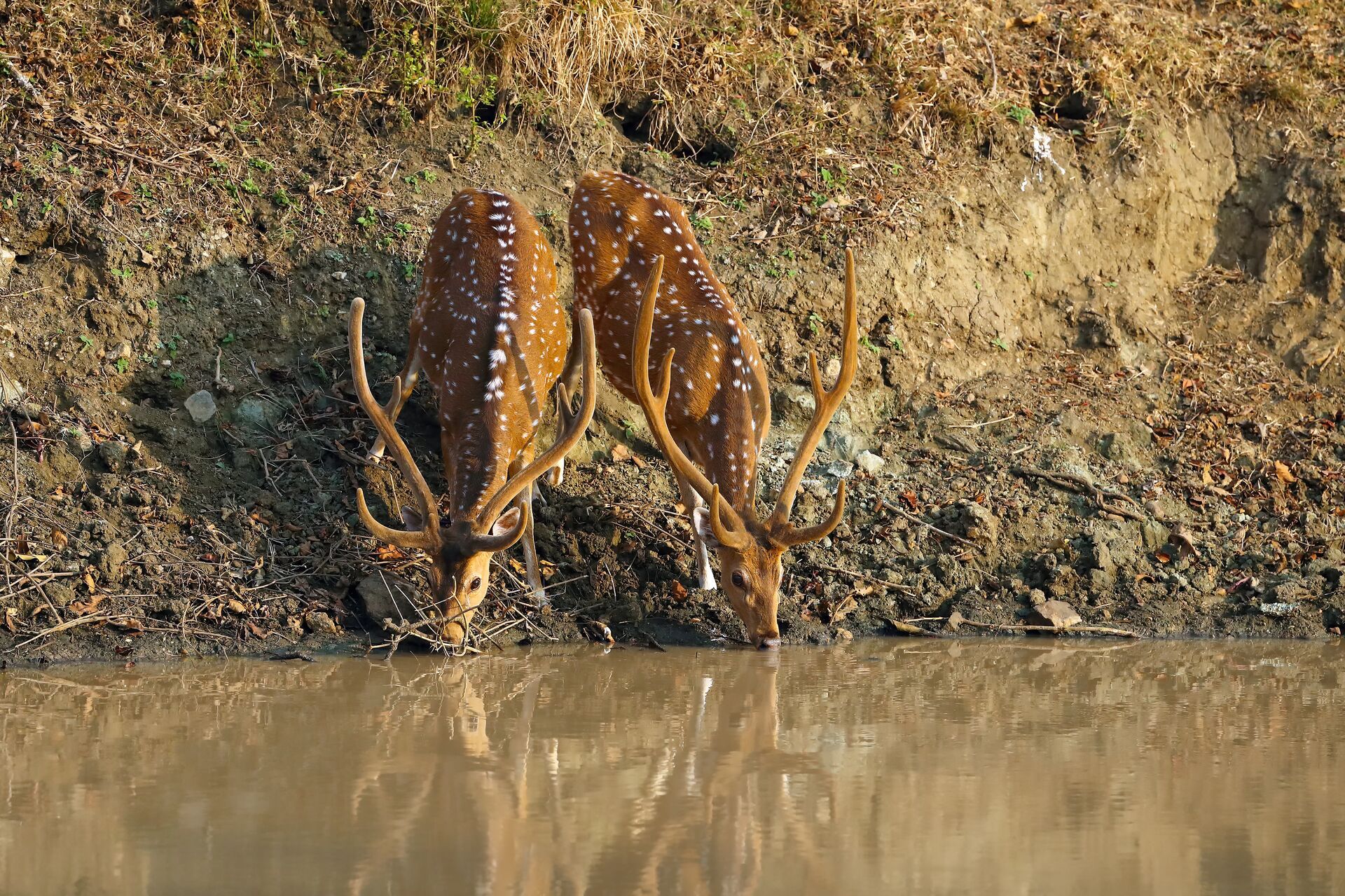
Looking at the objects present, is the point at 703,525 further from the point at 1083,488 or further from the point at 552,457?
the point at 1083,488

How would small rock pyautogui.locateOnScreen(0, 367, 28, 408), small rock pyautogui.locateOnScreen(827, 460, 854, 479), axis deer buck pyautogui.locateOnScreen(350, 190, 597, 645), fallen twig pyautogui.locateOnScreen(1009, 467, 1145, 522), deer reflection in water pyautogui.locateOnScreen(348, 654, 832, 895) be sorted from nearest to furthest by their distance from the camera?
deer reflection in water pyautogui.locateOnScreen(348, 654, 832, 895), axis deer buck pyautogui.locateOnScreen(350, 190, 597, 645), small rock pyautogui.locateOnScreen(0, 367, 28, 408), fallen twig pyautogui.locateOnScreen(1009, 467, 1145, 522), small rock pyautogui.locateOnScreen(827, 460, 854, 479)

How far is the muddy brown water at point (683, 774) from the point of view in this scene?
4605 millimetres

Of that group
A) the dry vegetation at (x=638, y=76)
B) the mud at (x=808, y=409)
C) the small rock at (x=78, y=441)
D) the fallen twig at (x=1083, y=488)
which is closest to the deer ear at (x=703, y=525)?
the mud at (x=808, y=409)

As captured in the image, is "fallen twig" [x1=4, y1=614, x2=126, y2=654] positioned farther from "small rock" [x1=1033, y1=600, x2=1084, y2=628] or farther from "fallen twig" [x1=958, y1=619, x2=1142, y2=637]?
"small rock" [x1=1033, y1=600, x2=1084, y2=628]

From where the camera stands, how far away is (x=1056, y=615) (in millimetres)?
8125

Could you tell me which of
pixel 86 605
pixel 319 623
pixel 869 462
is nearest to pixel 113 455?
pixel 86 605

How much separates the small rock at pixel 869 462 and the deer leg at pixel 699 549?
1.32m

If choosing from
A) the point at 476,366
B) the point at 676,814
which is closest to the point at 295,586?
the point at 476,366

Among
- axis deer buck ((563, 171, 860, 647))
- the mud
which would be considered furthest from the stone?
Answer: axis deer buck ((563, 171, 860, 647))

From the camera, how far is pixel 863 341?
991 cm

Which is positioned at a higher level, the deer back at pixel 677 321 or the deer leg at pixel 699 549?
the deer back at pixel 677 321

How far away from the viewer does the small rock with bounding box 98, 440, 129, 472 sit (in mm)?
8117

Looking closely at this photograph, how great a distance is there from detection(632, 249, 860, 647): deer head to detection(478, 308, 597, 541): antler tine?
0.30m

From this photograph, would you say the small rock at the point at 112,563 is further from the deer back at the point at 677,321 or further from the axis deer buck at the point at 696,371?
the deer back at the point at 677,321
